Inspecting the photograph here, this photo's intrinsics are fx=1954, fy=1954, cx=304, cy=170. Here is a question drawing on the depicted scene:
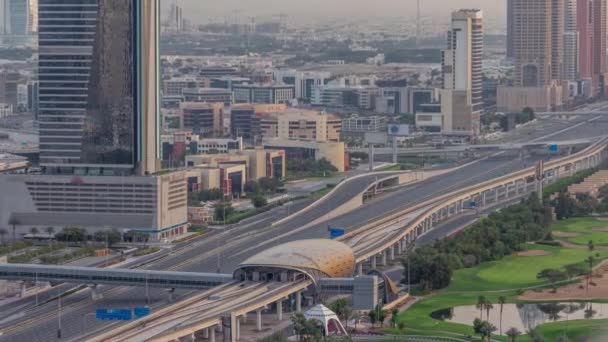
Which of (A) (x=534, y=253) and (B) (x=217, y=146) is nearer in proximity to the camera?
(A) (x=534, y=253)

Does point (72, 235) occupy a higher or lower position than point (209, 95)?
lower

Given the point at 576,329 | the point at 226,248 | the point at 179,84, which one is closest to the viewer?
the point at 576,329

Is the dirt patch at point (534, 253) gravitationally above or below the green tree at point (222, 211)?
below

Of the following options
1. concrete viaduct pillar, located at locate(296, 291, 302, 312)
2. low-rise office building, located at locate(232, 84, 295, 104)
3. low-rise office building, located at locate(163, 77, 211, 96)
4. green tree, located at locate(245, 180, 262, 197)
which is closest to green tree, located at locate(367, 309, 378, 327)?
concrete viaduct pillar, located at locate(296, 291, 302, 312)

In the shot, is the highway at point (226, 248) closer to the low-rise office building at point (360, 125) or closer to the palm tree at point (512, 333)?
the palm tree at point (512, 333)

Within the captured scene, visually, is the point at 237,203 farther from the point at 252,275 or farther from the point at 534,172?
the point at 252,275

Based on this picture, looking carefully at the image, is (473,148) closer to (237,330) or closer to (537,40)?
(537,40)

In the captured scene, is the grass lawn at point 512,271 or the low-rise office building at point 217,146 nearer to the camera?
the grass lawn at point 512,271

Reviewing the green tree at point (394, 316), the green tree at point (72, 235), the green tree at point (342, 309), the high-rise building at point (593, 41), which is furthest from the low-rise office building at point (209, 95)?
the green tree at point (342, 309)

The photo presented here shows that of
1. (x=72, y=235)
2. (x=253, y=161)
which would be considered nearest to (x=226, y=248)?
(x=72, y=235)
